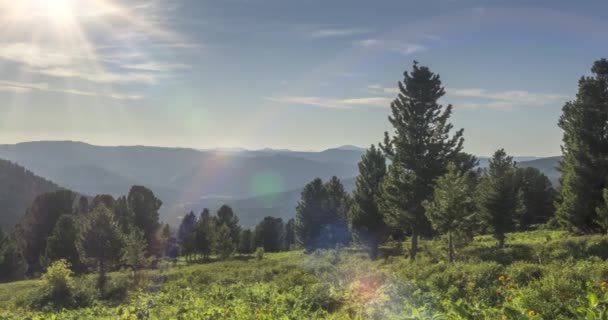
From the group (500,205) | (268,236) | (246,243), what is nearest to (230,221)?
(246,243)

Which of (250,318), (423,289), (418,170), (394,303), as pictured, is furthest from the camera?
(418,170)

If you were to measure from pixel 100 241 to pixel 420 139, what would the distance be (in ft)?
100

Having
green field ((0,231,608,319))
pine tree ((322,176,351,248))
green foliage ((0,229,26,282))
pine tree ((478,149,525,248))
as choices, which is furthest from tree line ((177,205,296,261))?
pine tree ((478,149,525,248))

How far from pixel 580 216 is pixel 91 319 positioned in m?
35.9

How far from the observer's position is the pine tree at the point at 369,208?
44.8 m

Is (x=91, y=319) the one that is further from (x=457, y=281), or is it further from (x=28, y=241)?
(x=28, y=241)

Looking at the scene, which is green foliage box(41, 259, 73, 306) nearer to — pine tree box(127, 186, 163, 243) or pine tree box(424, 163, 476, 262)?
pine tree box(424, 163, 476, 262)

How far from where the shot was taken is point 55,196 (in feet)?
279

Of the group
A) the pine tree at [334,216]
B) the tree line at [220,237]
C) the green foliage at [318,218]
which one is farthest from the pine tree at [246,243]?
the pine tree at [334,216]

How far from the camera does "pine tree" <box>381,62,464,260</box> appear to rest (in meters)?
33.1

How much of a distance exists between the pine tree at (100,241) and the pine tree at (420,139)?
1060 inches

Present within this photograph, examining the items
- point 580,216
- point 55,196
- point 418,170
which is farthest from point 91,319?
point 55,196

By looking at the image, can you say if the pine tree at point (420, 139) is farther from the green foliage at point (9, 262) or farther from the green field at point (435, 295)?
the green foliage at point (9, 262)

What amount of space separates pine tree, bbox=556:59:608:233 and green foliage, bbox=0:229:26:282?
251ft
